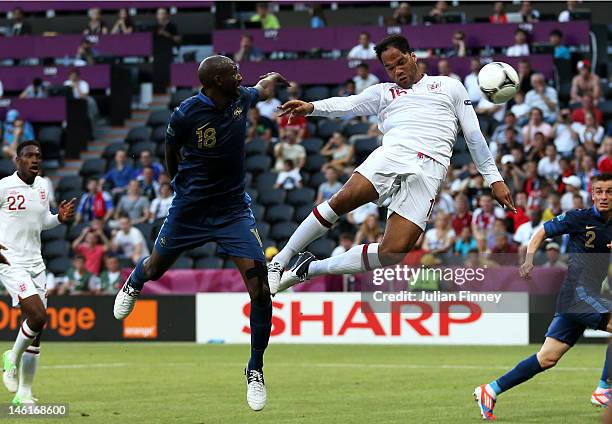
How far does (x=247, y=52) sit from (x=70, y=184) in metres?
4.93

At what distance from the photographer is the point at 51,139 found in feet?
94.3

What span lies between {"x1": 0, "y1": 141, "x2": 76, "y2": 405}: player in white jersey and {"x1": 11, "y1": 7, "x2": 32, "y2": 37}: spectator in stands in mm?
17887

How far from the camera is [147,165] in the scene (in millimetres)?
25172

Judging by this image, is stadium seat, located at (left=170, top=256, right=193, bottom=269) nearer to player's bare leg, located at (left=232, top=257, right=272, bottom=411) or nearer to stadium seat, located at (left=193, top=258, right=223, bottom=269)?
stadium seat, located at (left=193, top=258, right=223, bottom=269)

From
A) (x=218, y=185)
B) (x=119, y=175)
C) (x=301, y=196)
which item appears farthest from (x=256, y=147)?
(x=218, y=185)

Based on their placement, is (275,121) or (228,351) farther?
(275,121)

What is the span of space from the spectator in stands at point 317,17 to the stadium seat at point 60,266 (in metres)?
8.33

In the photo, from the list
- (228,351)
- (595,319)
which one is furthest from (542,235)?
(228,351)

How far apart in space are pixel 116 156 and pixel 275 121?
139 inches

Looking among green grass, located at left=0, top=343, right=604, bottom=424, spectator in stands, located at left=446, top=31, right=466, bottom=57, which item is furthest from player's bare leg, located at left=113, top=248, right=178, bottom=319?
spectator in stands, located at left=446, top=31, right=466, bottom=57

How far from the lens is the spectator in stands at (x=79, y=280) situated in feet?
76.8

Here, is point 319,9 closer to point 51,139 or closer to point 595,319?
point 51,139

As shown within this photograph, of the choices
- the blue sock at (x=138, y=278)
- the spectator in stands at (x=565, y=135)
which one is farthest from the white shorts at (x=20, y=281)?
the spectator in stands at (x=565, y=135)

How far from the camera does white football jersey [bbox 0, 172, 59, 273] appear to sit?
13.7 metres
